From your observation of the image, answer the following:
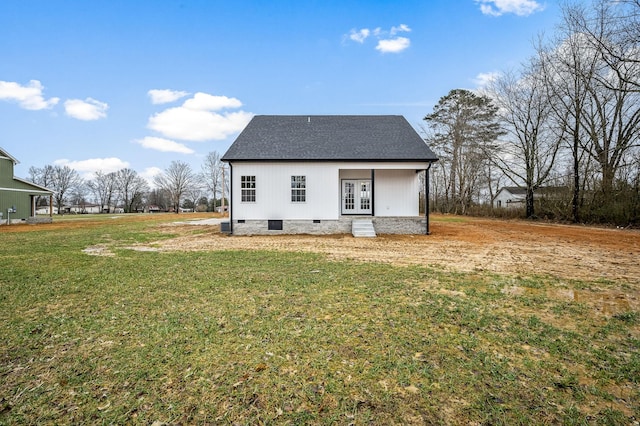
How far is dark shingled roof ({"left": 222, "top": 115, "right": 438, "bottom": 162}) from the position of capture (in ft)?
45.1

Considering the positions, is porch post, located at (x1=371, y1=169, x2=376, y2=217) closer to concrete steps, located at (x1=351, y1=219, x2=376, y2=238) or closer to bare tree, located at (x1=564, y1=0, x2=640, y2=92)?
concrete steps, located at (x1=351, y1=219, x2=376, y2=238)

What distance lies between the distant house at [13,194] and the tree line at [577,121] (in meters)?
37.2

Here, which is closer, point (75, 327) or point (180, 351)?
point (180, 351)

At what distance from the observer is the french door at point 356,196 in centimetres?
1530

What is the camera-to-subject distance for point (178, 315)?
13.1 feet

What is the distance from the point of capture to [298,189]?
14.0 meters

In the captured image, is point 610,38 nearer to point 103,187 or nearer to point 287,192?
point 287,192

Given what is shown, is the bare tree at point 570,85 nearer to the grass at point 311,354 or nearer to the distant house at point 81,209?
the grass at point 311,354

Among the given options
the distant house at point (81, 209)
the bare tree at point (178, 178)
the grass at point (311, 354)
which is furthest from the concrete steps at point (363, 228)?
the distant house at point (81, 209)

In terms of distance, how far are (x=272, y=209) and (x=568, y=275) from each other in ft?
35.7

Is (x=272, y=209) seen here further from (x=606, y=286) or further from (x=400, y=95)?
(x=400, y=95)

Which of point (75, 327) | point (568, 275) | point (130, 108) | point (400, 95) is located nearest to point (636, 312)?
point (568, 275)

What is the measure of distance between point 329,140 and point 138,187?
58778 millimetres

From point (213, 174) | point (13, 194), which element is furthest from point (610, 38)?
point (213, 174)
